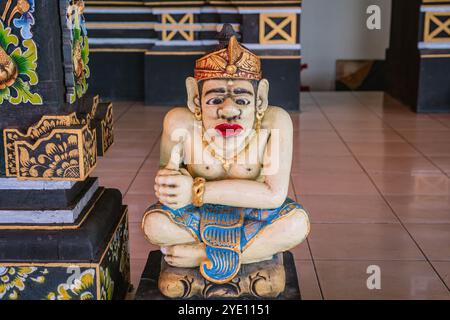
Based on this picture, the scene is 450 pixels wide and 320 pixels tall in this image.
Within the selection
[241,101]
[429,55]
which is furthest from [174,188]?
[429,55]

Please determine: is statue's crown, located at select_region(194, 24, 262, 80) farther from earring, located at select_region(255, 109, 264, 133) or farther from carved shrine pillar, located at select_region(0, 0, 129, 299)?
carved shrine pillar, located at select_region(0, 0, 129, 299)

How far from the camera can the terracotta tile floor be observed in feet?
8.37

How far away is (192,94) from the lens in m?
1.92

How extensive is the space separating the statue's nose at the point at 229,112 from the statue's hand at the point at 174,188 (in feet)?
0.67

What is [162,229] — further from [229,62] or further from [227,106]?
[229,62]

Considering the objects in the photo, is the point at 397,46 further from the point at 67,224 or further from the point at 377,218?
the point at 67,224

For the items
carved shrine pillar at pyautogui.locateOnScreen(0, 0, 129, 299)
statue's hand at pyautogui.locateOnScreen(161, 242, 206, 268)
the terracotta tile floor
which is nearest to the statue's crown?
carved shrine pillar at pyautogui.locateOnScreen(0, 0, 129, 299)

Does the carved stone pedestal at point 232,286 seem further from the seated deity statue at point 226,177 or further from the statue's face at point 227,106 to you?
the statue's face at point 227,106

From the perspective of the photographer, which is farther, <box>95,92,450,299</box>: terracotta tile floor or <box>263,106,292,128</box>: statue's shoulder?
<box>95,92,450,299</box>: terracotta tile floor

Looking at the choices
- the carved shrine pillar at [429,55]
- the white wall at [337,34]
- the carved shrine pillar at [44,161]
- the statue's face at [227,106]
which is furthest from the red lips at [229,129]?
the white wall at [337,34]

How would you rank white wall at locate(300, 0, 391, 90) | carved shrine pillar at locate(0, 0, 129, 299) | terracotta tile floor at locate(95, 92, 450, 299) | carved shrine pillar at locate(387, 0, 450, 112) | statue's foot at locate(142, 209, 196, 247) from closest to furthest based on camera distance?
carved shrine pillar at locate(0, 0, 129, 299) → statue's foot at locate(142, 209, 196, 247) → terracotta tile floor at locate(95, 92, 450, 299) → carved shrine pillar at locate(387, 0, 450, 112) → white wall at locate(300, 0, 391, 90)

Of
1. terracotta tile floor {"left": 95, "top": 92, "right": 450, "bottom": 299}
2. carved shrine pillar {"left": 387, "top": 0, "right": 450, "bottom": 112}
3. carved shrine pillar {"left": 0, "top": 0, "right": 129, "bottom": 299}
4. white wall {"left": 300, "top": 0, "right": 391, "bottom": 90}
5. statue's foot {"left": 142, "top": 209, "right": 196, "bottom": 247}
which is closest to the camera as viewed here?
carved shrine pillar {"left": 0, "top": 0, "right": 129, "bottom": 299}

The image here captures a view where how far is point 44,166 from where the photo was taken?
177cm

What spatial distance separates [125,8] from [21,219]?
4857 mm
